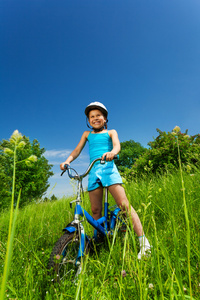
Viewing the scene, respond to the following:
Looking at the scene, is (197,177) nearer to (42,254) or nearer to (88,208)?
(88,208)

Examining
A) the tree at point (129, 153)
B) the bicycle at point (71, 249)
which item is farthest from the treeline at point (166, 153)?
the tree at point (129, 153)

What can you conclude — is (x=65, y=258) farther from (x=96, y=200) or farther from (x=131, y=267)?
(x=96, y=200)

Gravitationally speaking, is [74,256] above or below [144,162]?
below

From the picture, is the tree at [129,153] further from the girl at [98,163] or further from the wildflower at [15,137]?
the wildflower at [15,137]

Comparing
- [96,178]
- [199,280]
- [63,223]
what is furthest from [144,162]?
[199,280]

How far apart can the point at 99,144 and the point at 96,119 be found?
0.42 meters

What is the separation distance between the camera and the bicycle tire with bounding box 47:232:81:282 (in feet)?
6.19

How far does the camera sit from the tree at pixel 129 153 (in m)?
23.3

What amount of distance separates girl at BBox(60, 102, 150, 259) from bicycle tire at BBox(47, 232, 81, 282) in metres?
0.84

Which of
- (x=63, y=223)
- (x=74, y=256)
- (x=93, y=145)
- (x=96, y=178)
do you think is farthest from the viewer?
(x=63, y=223)

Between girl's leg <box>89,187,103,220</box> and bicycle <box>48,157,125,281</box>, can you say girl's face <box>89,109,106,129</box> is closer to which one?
girl's leg <box>89,187,103,220</box>

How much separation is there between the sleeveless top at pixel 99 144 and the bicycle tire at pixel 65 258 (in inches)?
52.2

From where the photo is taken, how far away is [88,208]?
4.55 m

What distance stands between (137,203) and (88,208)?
1139mm
